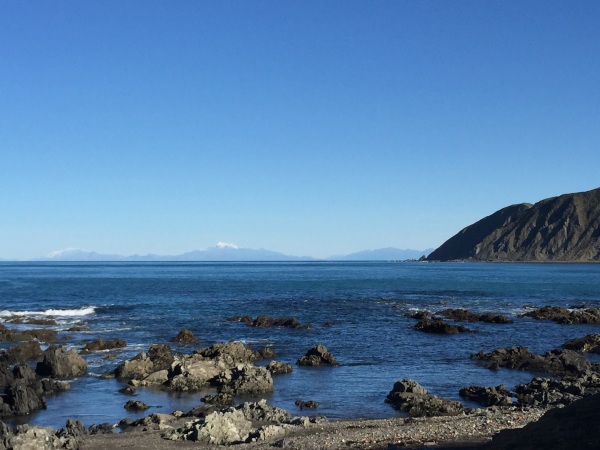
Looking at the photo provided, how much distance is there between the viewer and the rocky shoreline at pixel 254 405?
2189 centimetres

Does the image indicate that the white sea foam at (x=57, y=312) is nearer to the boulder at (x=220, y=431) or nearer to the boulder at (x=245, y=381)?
the boulder at (x=245, y=381)

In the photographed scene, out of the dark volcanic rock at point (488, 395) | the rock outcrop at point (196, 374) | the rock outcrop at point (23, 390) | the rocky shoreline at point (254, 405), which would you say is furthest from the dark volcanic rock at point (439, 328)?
the rock outcrop at point (23, 390)

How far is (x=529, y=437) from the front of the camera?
14.1 metres

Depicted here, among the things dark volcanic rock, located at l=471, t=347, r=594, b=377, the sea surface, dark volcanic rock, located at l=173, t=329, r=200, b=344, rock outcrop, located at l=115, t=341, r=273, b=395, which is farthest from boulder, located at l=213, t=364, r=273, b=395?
dark volcanic rock, located at l=471, t=347, r=594, b=377

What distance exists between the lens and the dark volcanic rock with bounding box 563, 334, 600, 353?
152ft

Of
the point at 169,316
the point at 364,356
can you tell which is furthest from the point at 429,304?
the point at 364,356

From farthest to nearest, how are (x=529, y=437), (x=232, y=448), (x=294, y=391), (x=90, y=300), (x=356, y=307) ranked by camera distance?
1. (x=90, y=300)
2. (x=356, y=307)
3. (x=294, y=391)
4. (x=232, y=448)
5. (x=529, y=437)

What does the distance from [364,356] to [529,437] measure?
3085 cm

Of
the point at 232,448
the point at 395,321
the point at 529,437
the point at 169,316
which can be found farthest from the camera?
the point at 169,316

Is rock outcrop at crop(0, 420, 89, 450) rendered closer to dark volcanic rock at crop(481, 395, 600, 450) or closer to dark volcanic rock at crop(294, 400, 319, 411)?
dark volcanic rock at crop(294, 400, 319, 411)

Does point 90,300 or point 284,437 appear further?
point 90,300

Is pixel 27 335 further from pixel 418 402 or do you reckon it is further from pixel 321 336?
pixel 418 402

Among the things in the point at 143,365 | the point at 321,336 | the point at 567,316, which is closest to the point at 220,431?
the point at 143,365

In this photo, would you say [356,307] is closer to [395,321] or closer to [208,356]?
[395,321]
